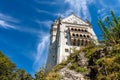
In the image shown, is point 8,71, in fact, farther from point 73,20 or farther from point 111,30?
point 73,20

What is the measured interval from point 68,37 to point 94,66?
4931 centimetres

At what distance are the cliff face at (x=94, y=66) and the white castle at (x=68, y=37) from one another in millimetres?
41622

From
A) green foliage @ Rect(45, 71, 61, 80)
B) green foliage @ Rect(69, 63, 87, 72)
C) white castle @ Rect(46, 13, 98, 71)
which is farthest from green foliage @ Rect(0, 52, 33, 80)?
white castle @ Rect(46, 13, 98, 71)

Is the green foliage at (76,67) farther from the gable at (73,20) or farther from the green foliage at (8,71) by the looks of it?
the gable at (73,20)

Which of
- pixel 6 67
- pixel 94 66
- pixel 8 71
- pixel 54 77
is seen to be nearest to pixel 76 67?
pixel 94 66

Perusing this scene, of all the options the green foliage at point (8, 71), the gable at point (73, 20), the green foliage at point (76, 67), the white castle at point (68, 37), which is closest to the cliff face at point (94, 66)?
the green foliage at point (76, 67)

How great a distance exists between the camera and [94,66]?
19.1m

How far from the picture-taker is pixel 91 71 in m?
19.3

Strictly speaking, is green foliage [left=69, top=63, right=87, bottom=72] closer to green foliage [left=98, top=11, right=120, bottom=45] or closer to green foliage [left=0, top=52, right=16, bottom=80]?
green foliage [left=98, top=11, right=120, bottom=45]

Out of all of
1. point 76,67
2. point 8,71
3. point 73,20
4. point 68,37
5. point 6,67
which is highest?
point 73,20

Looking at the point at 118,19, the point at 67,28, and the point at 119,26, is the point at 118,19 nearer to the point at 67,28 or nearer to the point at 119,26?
the point at 119,26

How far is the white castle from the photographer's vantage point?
65.5 metres

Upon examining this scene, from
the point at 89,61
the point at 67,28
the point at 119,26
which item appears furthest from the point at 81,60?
the point at 67,28

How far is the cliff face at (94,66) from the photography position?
17281 mm
